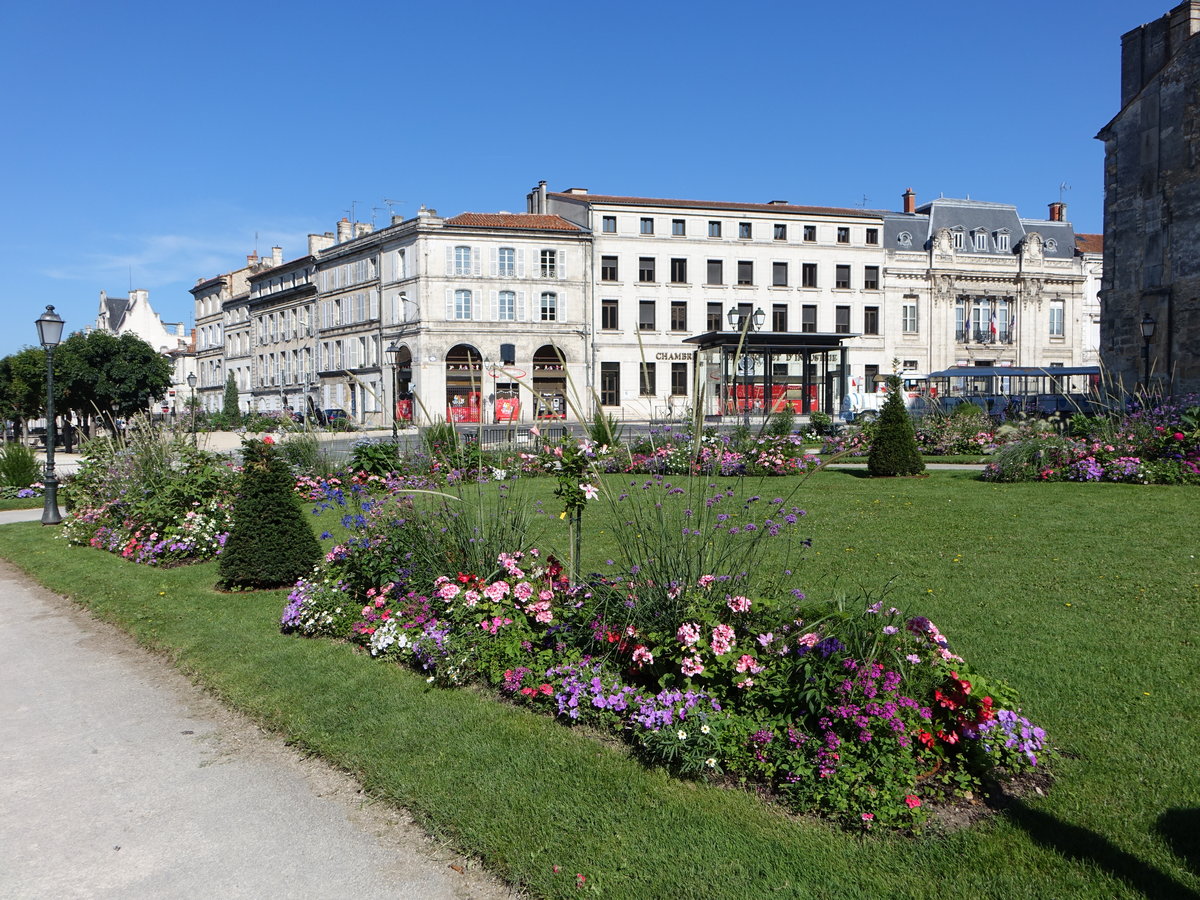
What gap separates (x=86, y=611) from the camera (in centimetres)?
822

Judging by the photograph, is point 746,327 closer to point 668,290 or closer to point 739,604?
point 739,604

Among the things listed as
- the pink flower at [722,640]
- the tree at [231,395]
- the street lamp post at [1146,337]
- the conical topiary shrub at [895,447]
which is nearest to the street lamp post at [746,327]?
the pink flower at [722,640]

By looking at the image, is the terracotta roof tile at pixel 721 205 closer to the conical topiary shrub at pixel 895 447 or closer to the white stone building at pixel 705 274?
the white stone building at pixel 705 274

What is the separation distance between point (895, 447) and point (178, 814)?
1369 centimetres

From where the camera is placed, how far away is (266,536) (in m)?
8.09

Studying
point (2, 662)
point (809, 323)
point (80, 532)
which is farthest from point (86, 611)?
point (809, 323)

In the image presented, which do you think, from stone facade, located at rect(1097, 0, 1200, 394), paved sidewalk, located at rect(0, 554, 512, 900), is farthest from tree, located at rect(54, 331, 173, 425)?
paved sidewalk, located at rect(0, 554, 512, 900)

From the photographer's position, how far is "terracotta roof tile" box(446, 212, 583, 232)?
50.4 meters

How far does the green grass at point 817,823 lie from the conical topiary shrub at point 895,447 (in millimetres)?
6773

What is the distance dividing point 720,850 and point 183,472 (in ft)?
32.2

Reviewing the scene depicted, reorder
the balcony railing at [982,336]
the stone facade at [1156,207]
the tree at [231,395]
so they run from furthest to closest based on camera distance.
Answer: the tree at [231,395], the balcony railing at [982,336], the stone facade at [1156,207]

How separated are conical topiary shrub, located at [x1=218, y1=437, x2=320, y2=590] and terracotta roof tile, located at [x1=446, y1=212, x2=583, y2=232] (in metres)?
43.9

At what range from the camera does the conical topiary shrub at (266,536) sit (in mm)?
8062

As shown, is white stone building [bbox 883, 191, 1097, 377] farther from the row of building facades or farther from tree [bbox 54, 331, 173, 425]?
tree [bbox 54, 331, 173, 425]
